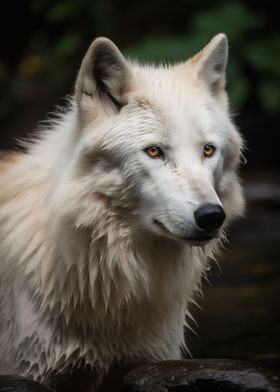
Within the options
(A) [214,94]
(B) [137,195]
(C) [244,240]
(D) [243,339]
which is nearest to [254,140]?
(C) [244,240]

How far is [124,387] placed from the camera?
15.9ft

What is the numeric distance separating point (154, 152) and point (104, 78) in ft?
1.99

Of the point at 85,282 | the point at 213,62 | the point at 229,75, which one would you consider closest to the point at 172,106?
the point at 213,62

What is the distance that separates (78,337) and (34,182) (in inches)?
42.4

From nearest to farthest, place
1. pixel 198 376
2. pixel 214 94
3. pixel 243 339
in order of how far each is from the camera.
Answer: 1. pixel 198 376
2. pixel 214 94
3. pixel 243 339

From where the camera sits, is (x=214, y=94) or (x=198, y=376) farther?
(x=214, y=94)

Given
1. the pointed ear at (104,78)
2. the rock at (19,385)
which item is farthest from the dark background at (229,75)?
the pointed ear at (104,78)

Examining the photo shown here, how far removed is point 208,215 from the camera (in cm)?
453

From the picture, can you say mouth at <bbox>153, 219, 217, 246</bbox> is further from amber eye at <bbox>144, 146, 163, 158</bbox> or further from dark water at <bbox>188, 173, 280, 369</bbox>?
dark water at <bbox>188, 173, 280, 369</bbox>

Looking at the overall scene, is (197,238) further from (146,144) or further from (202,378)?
(202,378)

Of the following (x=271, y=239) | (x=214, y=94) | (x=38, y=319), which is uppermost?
(x=214, y=94)

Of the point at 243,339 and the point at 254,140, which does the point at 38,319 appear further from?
the point at 254,140

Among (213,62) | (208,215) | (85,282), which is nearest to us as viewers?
(208,215)

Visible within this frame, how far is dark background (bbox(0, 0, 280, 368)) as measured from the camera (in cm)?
794
